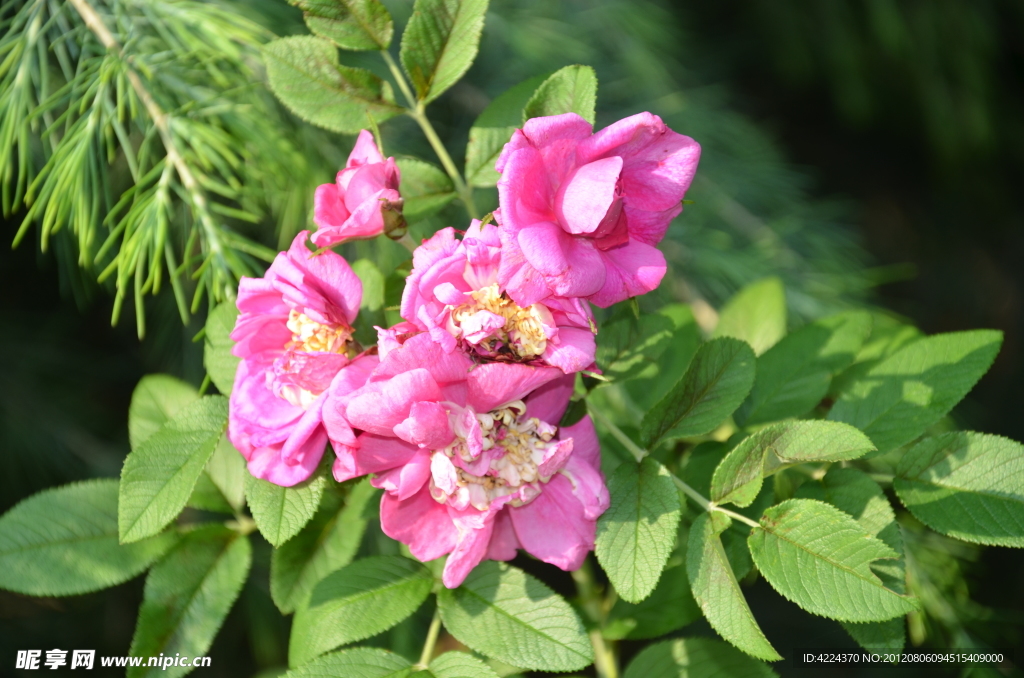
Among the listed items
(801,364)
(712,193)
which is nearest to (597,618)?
(801,364)

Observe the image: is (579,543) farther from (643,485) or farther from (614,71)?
(614,71)

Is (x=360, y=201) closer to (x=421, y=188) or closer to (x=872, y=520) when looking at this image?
(x=421, y=188)

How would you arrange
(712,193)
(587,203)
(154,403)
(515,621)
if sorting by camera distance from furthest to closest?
(712,193)
(154,403)
(515,621)
(587,203)

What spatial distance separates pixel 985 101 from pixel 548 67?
1127 millimetres

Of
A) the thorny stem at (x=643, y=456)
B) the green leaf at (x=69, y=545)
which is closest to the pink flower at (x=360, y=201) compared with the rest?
the thorny stem at (x=643, y=456)

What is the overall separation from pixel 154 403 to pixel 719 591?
472 millimetres

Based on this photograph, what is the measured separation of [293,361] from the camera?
1.54 feet

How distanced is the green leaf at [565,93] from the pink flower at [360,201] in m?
0.11

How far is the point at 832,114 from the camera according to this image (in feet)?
6.59

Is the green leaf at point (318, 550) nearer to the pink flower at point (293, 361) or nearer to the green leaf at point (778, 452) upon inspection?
the pink flower at point (293, 361)

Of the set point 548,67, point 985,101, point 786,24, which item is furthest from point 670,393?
point 985,101

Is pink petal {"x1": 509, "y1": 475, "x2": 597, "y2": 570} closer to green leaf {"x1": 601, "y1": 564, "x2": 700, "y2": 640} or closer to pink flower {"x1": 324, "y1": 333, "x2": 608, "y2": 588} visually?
pink flower {"x1": 324, "y1": 333, "x2": 608, "y2": 588}

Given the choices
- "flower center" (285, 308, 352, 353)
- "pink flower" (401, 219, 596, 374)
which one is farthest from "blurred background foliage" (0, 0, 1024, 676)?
"pink flower" (401, 219, 596, 374)

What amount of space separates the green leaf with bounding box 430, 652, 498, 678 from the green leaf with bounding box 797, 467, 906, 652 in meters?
0.26
